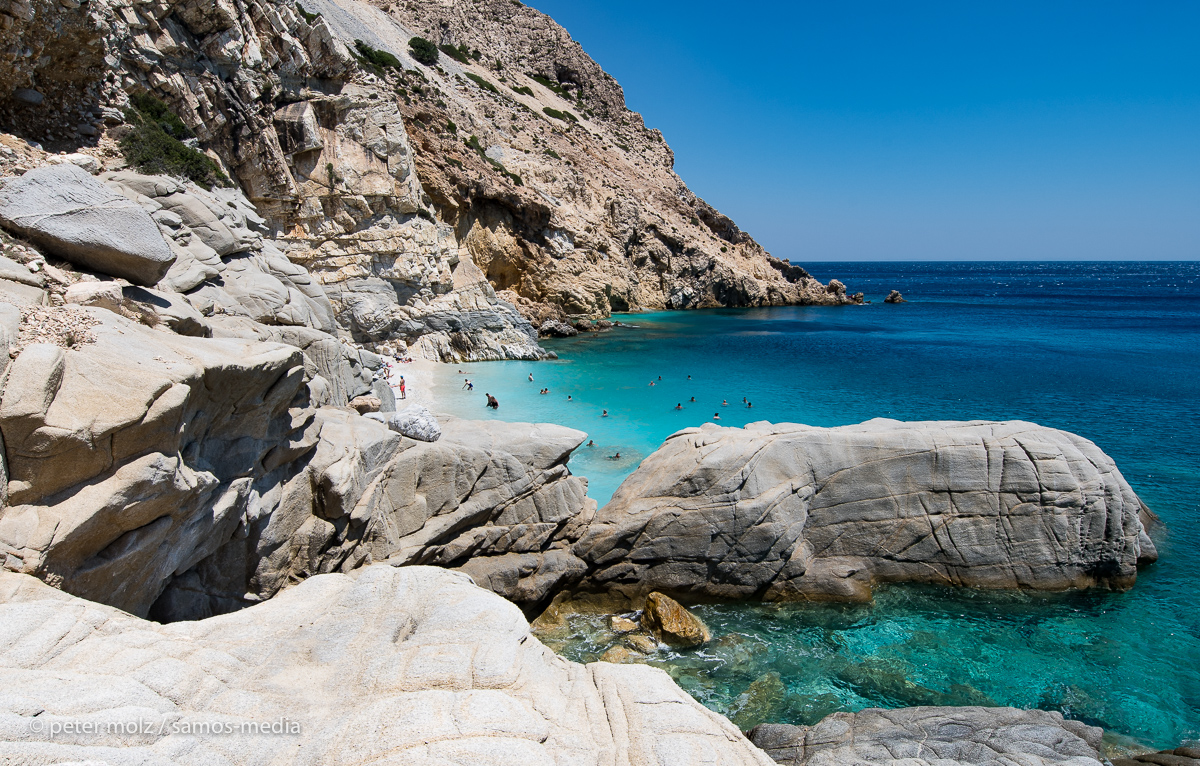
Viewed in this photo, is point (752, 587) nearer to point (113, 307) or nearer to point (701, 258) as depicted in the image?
point (113, 307)

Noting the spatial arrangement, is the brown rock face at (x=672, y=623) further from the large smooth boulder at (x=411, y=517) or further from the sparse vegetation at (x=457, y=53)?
the sparse vegetation at (x=457, y=53)

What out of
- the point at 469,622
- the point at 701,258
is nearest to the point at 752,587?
the point at 469,622

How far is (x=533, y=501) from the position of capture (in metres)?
15.0

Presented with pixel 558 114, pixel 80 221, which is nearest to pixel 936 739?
pixel 80 221

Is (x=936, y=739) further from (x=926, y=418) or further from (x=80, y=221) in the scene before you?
(x=926, y=418)

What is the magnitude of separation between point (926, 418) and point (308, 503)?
29.6m

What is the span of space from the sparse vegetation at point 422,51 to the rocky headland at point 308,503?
2791 cm

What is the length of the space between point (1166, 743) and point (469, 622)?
13.4 meters

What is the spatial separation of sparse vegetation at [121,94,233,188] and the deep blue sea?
46.2 ft

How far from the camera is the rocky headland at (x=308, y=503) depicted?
5.80m

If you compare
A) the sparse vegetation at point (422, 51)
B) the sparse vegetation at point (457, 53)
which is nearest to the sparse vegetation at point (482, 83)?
the sparse vegetation at point (422, 51)

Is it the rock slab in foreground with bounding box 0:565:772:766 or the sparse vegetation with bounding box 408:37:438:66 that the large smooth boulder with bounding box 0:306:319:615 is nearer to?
the rock slab in foreground with bounding box 0:565:772:766

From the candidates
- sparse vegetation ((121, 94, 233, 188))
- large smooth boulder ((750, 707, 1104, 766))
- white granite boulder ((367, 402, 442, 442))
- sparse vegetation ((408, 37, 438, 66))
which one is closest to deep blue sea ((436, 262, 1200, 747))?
large smooth boulder ((750, 707, 1104, 766))

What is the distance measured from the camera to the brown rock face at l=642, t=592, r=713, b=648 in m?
13.7
